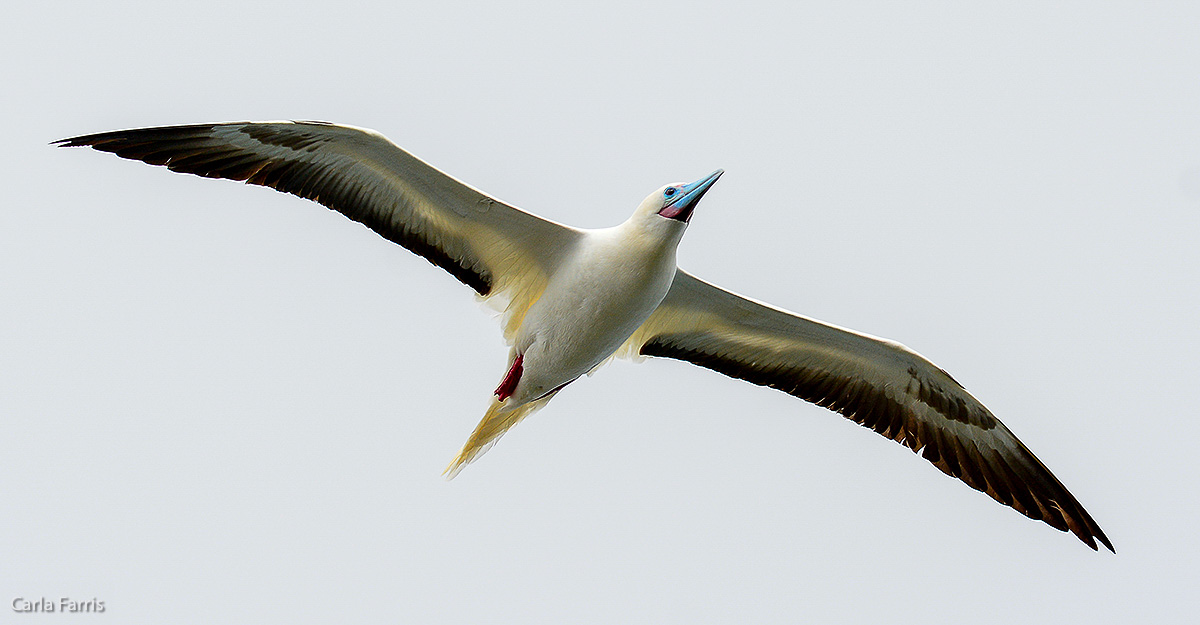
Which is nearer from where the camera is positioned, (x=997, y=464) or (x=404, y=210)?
(x=404, y=210)

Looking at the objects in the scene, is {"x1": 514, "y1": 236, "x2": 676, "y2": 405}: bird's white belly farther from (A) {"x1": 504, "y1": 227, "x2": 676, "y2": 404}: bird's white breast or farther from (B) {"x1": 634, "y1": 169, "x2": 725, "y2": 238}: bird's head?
(B) {"x1": 634, "y1": 169, "x2": 725, "y2": 238}: bird's head

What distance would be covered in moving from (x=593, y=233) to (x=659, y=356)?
2.04m

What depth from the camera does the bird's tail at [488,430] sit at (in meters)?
12.5

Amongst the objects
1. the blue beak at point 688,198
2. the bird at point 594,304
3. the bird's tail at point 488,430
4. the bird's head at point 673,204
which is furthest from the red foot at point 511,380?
the blue beak at point 688,198

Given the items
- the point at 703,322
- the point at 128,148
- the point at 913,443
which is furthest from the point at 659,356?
the point at 128,148

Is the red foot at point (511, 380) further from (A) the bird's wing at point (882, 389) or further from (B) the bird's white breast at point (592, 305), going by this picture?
(A) the bird's wing at point (882, 389)

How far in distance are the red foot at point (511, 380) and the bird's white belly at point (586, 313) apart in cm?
6

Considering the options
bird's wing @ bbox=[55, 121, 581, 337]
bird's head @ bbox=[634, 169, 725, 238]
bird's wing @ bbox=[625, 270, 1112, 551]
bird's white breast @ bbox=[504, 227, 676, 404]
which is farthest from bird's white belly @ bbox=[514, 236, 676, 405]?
bird's wing @ bbox=[625, 270, 1112, 551]

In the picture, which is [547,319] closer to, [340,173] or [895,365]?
[340,173]

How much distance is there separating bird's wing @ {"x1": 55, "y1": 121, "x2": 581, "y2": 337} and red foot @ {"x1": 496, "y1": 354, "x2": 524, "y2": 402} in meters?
0.40

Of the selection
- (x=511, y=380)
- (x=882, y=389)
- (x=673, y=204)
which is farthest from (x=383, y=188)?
(x=882, y=389)

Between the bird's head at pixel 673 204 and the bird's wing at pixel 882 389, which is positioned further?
the bird's wing at pixel 882 389

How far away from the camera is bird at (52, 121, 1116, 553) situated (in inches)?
431

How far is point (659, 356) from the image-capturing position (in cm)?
1305
